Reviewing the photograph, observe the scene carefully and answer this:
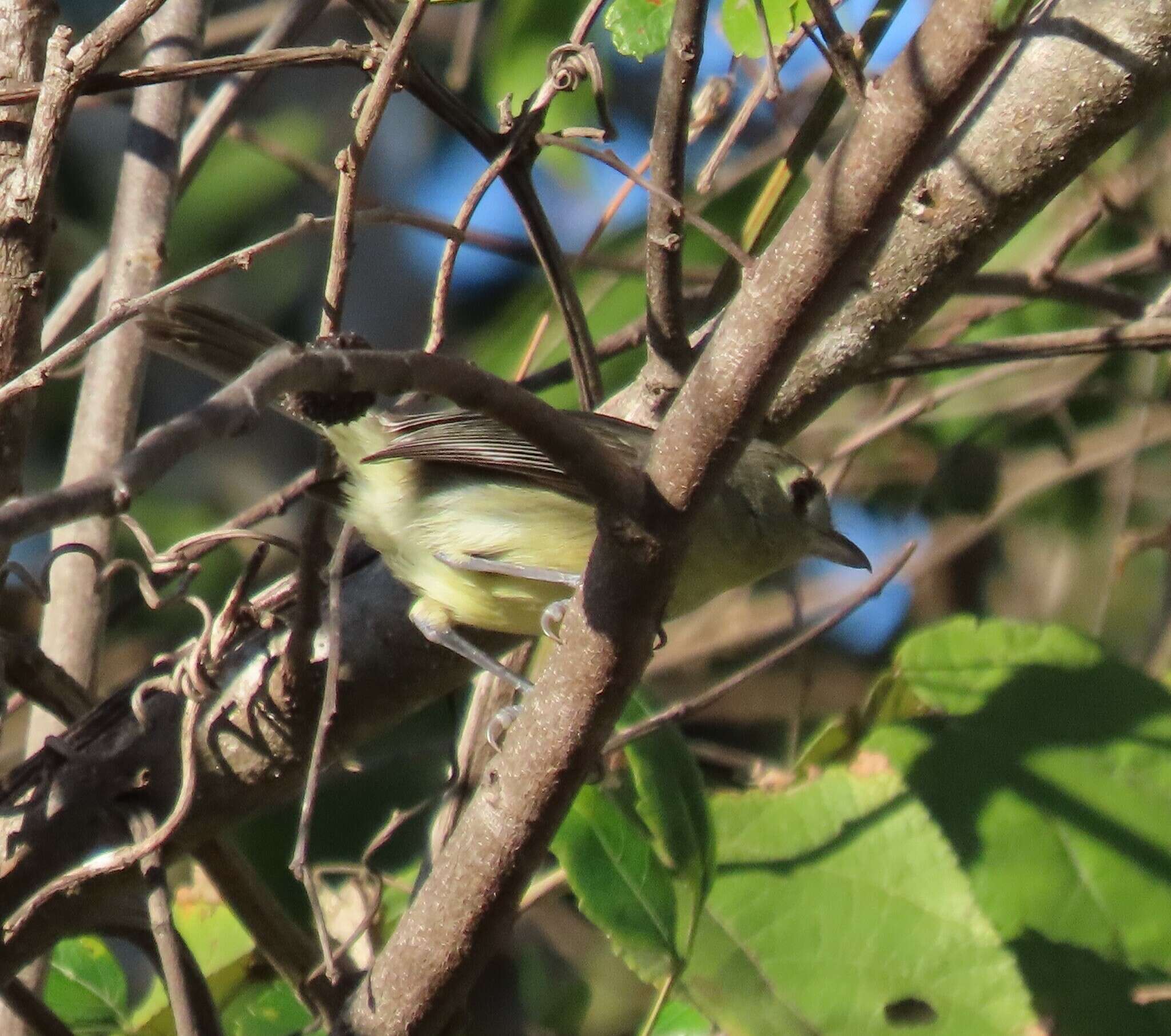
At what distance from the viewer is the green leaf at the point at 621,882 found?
223 centimetres

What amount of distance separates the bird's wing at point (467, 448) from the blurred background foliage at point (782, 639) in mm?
224

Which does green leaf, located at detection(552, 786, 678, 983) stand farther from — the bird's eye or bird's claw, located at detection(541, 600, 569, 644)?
the bird's eye

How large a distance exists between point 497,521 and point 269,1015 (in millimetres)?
1042

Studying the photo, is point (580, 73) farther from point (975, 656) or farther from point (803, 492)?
point (975, 656)

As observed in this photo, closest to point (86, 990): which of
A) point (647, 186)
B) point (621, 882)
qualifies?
point (621, 882)

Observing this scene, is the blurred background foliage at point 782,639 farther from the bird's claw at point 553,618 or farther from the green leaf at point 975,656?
the bird's claw at point 553,618

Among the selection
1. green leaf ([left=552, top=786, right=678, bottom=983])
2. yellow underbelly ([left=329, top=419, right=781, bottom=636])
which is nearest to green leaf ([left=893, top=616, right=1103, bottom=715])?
→ yellow underbelly ([left=329, top=419, right=781, bottom=636])

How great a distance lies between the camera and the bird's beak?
3334mm

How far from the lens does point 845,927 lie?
7.79 feet

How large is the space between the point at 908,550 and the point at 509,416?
85 centimetres

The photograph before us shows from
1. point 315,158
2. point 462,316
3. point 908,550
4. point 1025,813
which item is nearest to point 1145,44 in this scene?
point 908,550

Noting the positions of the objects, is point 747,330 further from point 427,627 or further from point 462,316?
point 462,316

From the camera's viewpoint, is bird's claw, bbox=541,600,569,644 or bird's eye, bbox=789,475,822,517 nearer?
bird's claw, bbox=541,600,569,644

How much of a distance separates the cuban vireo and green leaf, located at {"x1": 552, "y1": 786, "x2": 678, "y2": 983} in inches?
11.9
